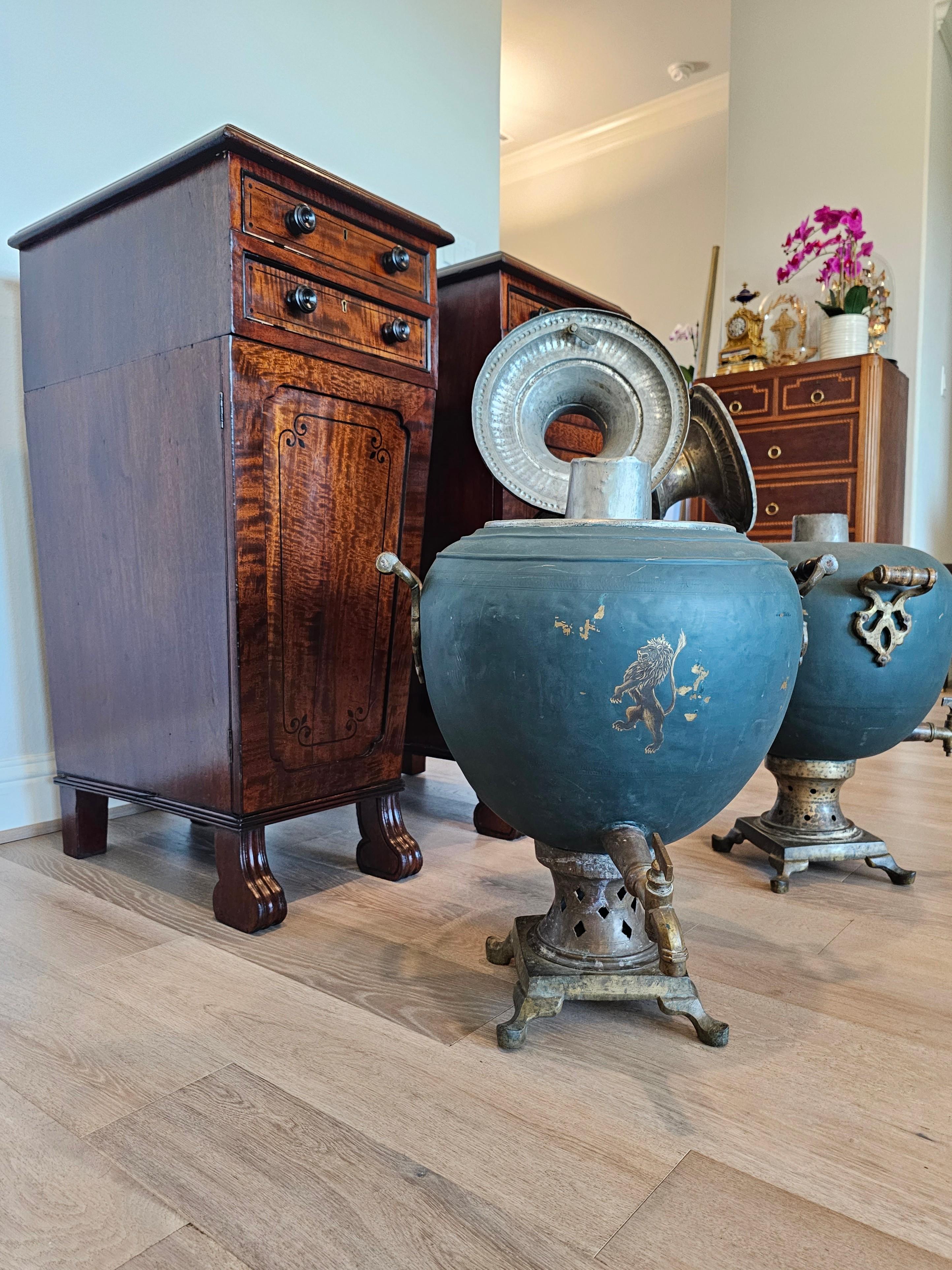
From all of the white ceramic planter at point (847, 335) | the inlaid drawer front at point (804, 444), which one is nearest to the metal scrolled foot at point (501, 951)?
the inlaid drawer front at point (804, 444)

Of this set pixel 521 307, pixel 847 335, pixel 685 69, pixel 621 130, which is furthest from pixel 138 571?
pixel 621 130

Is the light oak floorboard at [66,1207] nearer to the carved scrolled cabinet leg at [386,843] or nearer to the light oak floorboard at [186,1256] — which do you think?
the light oak floorboard at [186,1256]

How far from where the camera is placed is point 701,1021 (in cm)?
96

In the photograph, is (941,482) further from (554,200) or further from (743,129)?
(554,200)

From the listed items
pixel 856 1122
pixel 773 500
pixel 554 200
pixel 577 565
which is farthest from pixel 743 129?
pixel 856 1122

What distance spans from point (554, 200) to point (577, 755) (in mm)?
6702

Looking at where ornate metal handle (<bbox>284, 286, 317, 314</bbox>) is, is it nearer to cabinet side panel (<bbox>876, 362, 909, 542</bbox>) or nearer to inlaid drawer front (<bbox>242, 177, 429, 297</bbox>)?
inlaid drawer front (<bbox>242, 177, 429, 297</bbox>)

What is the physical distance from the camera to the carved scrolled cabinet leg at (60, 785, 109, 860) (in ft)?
5.18

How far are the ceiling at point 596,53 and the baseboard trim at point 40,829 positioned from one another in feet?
14.4

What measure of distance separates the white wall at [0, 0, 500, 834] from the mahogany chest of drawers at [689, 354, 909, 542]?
5.32 ft

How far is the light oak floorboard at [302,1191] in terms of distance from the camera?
65cm

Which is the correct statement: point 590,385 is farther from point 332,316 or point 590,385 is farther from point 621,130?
point 621,130

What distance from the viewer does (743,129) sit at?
4266 millimetres

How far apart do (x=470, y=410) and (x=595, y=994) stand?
1.07 metres
